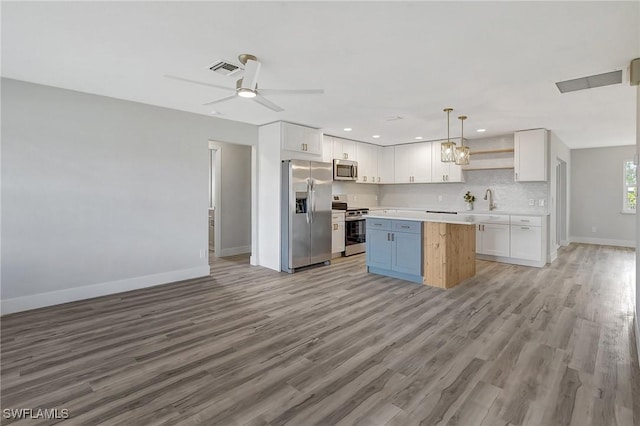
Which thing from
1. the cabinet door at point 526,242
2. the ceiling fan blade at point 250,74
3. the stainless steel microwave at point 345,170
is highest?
the ceiling fan blade at point 250,74

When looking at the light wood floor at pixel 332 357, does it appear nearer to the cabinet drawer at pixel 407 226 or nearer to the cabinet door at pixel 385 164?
the cabinet drawer at pixel 407 226

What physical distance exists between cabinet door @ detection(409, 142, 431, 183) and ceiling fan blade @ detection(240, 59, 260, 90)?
16.9 feet

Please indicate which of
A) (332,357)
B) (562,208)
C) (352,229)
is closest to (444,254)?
(332,357)

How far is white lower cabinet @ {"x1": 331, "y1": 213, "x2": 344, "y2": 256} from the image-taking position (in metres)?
6.25

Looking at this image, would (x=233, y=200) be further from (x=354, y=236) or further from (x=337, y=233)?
(x=354, y=236)

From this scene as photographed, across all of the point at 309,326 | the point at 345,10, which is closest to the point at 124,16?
the point at 345,10

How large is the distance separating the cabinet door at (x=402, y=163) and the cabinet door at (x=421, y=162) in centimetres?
10

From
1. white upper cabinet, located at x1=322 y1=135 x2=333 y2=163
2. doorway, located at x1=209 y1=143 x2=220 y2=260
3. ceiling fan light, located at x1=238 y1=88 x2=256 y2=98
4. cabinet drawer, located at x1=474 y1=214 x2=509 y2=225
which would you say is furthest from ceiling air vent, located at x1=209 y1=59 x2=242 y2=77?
cabinet drawer, located at x1=474 y1=214 x2=509 y2=225

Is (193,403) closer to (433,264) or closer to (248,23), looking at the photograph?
(248,23)

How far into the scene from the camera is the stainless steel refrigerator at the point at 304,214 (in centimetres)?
527

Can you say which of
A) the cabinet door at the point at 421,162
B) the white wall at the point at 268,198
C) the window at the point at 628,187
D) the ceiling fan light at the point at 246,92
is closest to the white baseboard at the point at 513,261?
the cabinet door at the point at 421,162

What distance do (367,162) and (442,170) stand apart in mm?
1664

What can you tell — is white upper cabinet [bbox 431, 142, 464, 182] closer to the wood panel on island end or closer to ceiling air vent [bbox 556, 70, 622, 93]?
the wood panel on island end

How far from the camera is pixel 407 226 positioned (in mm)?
4703
